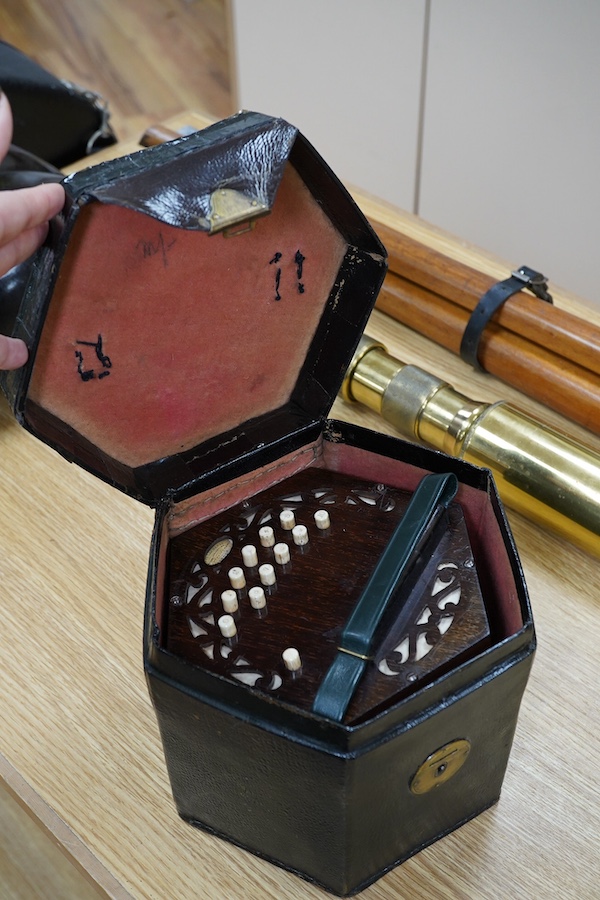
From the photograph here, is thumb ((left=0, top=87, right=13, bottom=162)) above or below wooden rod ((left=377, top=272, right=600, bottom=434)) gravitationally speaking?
above

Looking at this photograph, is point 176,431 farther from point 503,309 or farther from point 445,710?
point 503,309

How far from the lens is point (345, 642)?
59 centimetres

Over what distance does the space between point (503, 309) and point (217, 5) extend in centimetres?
241

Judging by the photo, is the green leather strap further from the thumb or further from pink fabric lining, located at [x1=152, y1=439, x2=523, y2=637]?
the thumb

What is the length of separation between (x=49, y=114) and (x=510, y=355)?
2.42 ft

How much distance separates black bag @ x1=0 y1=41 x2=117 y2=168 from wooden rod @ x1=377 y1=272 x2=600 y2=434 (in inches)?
21.5

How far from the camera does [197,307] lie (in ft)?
2.28

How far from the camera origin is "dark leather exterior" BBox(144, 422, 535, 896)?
543 millimetres

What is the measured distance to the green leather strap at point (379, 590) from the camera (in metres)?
0.57

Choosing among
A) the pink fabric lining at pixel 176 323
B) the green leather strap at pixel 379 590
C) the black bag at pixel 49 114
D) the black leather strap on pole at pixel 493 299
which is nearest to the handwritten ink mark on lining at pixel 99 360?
the pink fabric lining at pixel 176 323

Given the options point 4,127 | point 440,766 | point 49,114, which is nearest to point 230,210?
point 4,127

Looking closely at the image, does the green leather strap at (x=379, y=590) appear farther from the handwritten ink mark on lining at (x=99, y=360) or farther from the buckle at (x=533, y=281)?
the buckle at (x=533, y=281)

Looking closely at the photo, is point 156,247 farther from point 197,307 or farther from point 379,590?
point 379,590

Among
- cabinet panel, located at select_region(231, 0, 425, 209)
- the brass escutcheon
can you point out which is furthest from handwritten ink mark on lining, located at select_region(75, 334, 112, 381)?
cabinet panel, located at select_region(231, 0, 425, 209)
